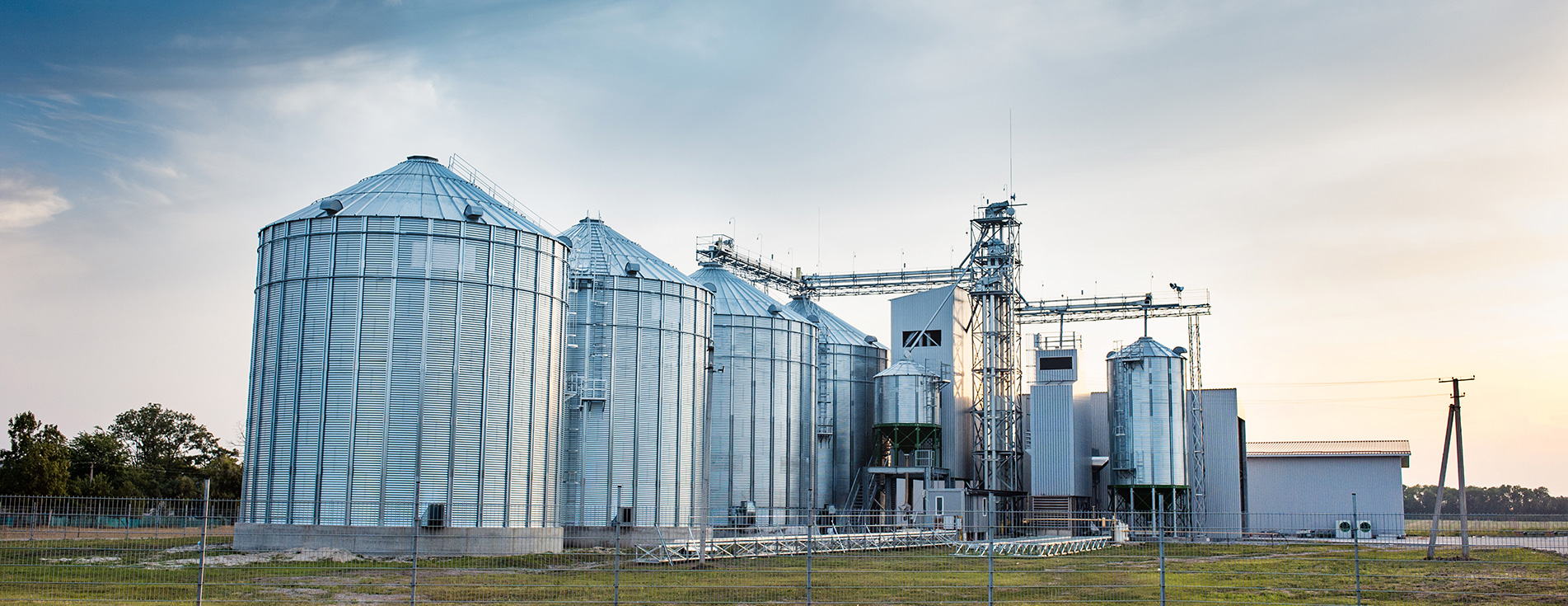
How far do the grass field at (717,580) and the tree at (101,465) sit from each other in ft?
173

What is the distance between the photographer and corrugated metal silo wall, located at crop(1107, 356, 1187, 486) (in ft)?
237

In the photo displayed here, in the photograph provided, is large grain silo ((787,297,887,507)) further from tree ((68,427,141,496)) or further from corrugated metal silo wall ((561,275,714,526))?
tree ((68,427,141,496))

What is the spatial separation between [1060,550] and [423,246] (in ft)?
104

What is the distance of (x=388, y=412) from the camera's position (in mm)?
43594

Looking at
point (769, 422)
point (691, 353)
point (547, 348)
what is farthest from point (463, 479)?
point (769, 422)

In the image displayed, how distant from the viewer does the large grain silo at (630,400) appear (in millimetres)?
53844

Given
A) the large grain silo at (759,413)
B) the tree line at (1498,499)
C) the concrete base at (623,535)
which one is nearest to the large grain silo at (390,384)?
the concrete base at (623,535)

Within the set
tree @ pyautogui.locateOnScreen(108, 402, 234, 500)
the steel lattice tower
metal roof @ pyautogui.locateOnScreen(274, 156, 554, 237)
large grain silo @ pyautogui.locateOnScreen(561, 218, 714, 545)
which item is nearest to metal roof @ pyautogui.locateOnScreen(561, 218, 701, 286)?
large grain silo @ pyautogui.locateOnScreen(561, 218, 714, 545)

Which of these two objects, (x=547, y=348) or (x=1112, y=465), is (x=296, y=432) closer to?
(x=547, y=348)

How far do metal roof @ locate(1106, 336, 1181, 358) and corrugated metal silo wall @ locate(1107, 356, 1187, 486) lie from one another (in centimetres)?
27

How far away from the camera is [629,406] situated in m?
54.9

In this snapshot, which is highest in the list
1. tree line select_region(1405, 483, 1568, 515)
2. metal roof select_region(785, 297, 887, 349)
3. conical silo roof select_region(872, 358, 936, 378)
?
metal roof select_region(785, 297, 887, 349)

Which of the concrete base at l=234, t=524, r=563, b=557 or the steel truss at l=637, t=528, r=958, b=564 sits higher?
the concrete base at l=234, t=524, r=563, b=557

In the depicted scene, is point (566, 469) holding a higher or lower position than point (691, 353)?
lower
